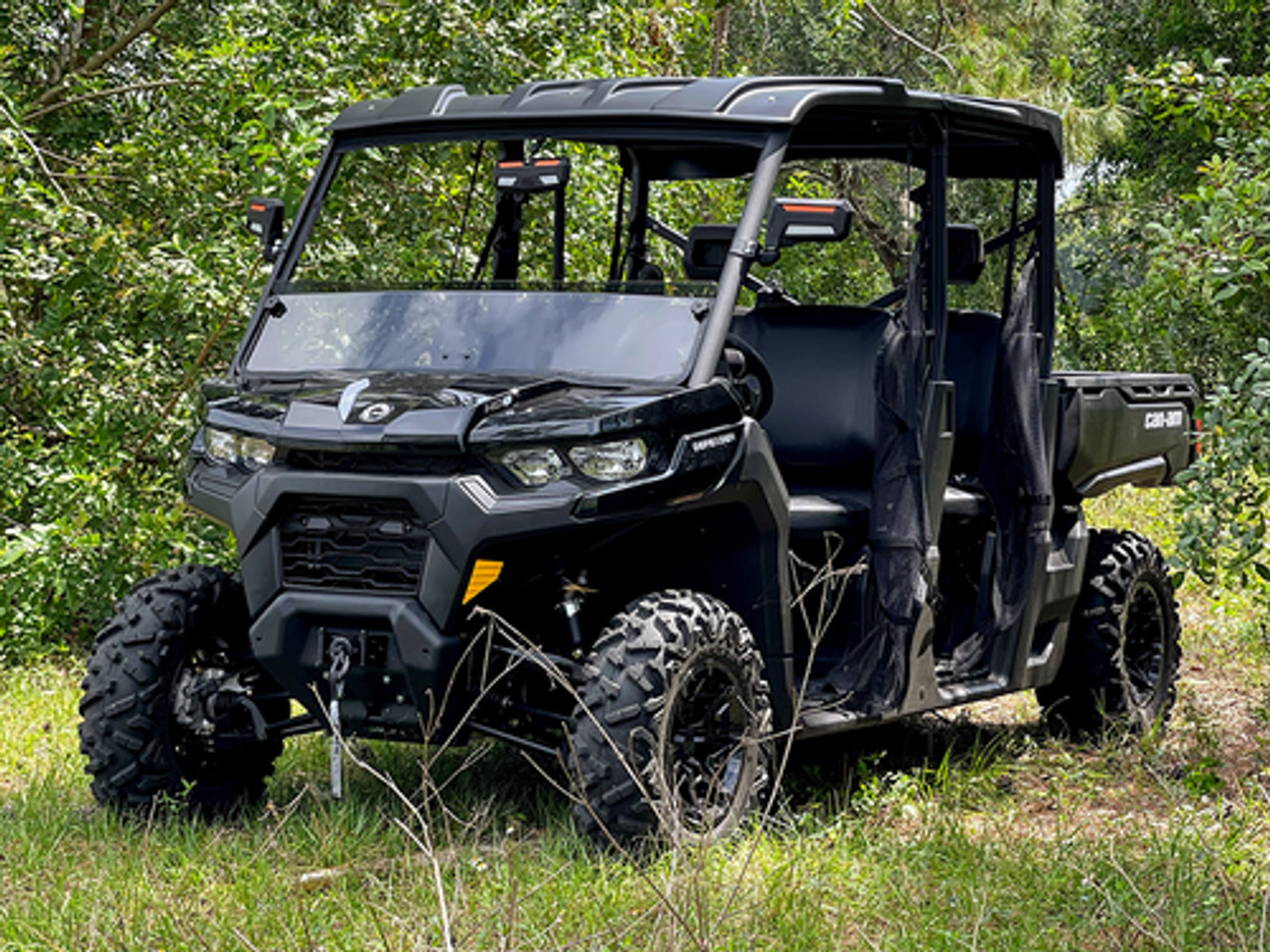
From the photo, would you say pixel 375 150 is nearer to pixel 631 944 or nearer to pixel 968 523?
pixel 968 523

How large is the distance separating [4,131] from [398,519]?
4.26 m

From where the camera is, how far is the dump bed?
639 centimetres

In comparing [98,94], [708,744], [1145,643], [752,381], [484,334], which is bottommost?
[1145,643]

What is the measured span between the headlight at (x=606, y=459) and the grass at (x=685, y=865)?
0.90 metres

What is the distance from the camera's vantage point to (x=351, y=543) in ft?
15.2

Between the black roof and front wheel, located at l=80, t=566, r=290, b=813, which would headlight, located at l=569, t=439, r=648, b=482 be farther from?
front wheel, located at l=80, t=566, r=290, b=813

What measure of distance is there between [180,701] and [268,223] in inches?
57.3

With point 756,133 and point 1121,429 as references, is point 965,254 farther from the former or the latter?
point 756,133

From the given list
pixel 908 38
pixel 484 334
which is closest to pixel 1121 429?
pixel 484 334

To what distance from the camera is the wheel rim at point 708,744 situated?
462 centimetres

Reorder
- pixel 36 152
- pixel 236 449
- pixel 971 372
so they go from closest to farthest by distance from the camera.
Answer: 1. pixel 236 449
2. pixel 971 372
3. pixel 36 152

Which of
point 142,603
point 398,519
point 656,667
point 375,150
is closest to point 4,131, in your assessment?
A: point 375,150

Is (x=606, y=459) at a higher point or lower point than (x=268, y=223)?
lower

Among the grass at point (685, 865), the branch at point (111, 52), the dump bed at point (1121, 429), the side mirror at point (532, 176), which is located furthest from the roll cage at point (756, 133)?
the branch at point (111, 52)
